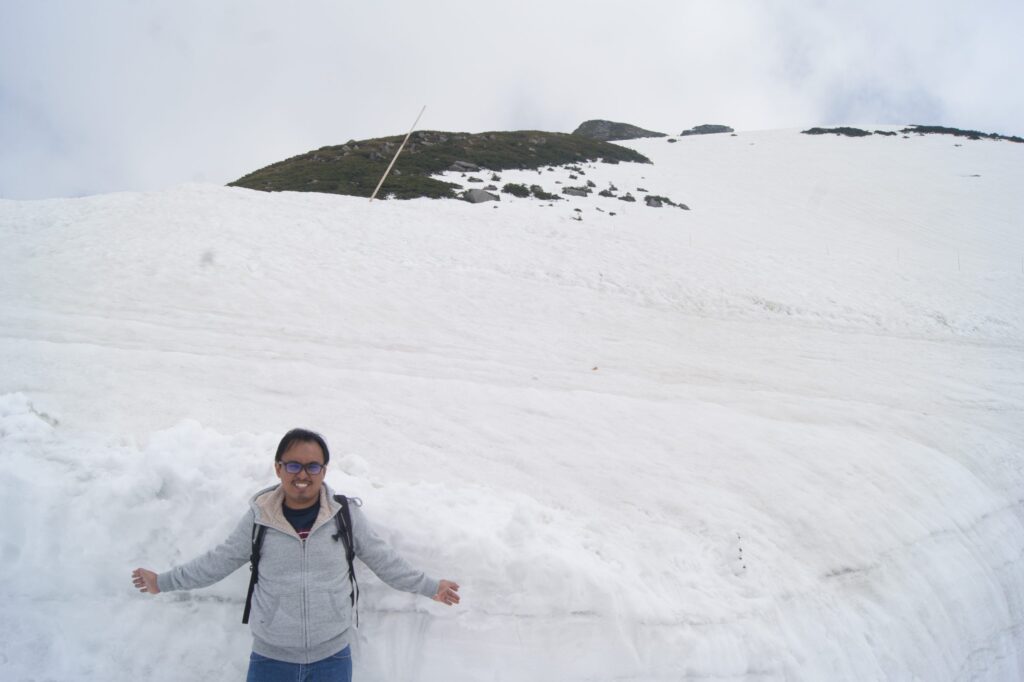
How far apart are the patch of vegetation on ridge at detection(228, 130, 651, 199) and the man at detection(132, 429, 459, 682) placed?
18.7m

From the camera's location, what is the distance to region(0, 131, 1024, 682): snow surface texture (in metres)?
3.79

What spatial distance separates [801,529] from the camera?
559 centimetres

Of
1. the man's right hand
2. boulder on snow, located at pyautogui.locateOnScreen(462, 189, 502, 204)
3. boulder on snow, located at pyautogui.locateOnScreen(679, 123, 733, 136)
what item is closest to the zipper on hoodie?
the man's right hand

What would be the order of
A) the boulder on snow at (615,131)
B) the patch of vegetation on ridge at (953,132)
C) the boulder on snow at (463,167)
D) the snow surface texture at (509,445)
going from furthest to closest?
the boulder on snow at (615,131), the patch of vegetation on ridge at (953,132), the boulder on snow at (463,167), the snow surface texture at (509,445)

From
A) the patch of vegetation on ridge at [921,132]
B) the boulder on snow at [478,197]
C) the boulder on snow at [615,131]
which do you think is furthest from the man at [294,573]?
the boulder on snow at [615,131]

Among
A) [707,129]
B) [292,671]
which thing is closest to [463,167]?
[292,671]

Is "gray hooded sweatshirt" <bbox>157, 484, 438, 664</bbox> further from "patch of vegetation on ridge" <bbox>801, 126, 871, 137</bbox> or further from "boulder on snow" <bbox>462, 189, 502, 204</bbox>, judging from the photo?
"patch of vegetation on ridge" <bbox>801, 126, 871, 137</bbox>

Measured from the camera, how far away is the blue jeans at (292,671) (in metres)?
3.06

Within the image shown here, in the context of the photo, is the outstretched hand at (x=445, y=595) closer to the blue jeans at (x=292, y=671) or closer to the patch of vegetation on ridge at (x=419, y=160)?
the blue jeans at (x=292, y=671)

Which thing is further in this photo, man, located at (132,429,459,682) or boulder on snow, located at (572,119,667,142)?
boulder on snow, located at (572,119,667,142)

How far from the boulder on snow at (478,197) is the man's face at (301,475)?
19.1 m

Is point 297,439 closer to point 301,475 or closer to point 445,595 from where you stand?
point 301,475

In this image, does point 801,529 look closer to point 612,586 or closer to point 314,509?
point 612,586

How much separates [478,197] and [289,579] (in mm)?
19952
